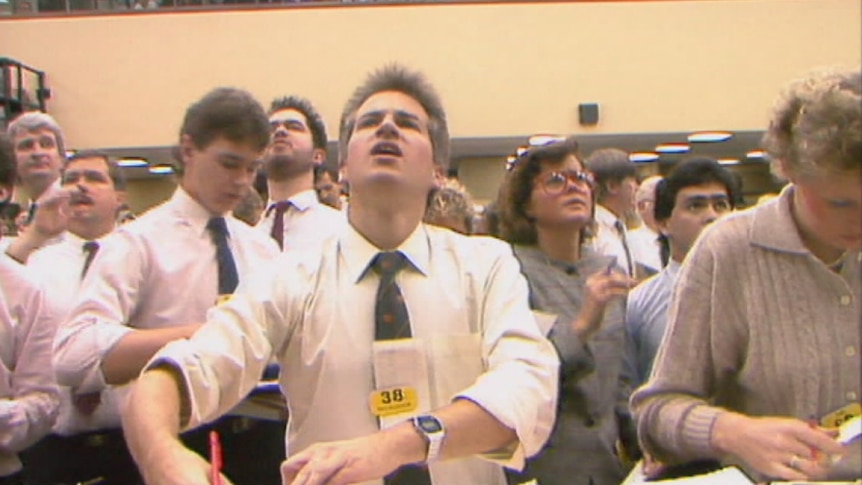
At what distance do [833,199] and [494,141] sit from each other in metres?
7.19

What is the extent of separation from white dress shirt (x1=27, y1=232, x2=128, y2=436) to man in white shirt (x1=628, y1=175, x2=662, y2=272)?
2.12 meters

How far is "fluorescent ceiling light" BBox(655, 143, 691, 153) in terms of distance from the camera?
30.1 ft

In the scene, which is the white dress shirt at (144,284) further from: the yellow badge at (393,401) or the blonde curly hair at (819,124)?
the blonde curly hair at (819,124)

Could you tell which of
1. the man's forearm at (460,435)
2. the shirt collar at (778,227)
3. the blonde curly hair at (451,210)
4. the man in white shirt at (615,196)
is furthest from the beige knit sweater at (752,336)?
the man in white shirt at (615,196)

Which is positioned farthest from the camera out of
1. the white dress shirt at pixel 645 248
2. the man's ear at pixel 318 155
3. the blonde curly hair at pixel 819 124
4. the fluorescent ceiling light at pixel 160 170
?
the fluorescent ceiling light at pixel 160 170

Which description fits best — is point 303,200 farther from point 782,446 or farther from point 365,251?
point 782,446

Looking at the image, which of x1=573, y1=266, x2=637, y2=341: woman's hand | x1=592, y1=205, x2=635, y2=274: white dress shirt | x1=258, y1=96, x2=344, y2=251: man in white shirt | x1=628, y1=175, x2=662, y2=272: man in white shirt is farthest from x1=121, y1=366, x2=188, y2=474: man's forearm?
x1=628, y1=175, x2=662, y2=272: man in white shirt

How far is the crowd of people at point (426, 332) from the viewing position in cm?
129

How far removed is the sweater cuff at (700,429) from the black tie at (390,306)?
1.30 ft

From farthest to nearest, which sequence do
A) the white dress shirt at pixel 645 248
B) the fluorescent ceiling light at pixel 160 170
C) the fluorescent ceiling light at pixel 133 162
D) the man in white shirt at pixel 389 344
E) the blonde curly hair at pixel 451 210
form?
the fluorescent ceiling light at pixel 160 170 → the fluorescent ceiling light at pixel 133 162 → the white dress shirt at pixel 645 248 → the blonde curly hair at pixel 451 210 → the man in white shirt at pixel 389 344

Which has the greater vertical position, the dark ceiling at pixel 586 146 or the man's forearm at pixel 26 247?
the dark ceiling at pixel 586 146

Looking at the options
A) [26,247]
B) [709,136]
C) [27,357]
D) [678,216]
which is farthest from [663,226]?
[709,136]

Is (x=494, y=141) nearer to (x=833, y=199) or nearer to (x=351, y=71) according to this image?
(x=351, y=71)

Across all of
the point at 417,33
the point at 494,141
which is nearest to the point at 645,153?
the point at 494,141
